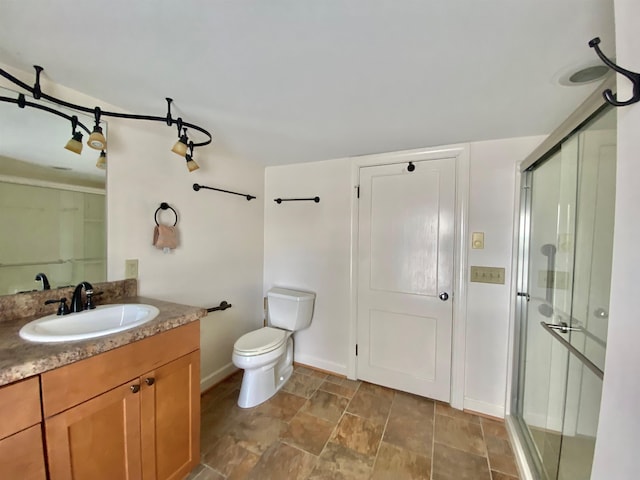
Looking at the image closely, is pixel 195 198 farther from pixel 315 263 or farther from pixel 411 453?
pixel 411 453

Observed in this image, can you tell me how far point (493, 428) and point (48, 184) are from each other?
307cm

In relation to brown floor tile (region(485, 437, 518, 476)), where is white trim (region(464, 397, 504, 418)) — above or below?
above

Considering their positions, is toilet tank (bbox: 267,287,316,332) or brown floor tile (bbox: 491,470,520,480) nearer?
brown floor tile (bbox: 491,470,520,480)

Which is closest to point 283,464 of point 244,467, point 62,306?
point 244,467

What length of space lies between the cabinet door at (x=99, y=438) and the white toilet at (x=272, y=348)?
846 millimetres

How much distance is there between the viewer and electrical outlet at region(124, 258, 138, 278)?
158cm

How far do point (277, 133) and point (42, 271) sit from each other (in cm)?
150

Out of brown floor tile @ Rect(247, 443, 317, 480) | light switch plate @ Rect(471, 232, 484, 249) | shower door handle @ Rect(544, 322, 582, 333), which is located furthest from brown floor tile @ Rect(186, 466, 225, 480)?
light switch plate @ Rect(471, 232, 484, 249)

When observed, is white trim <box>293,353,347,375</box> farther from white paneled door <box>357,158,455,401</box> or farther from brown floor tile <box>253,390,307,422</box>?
brown floor tile <box>253,390,307,422</box>

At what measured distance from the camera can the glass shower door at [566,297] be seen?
3.61ft

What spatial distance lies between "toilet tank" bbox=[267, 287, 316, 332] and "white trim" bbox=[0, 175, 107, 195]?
58.7 inches

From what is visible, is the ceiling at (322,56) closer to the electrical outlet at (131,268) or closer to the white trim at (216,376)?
the electrical outlet at (131,268)

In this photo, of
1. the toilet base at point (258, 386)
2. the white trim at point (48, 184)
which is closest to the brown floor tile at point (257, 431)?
the toilet base at point (258, 386)

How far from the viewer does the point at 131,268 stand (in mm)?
1604
